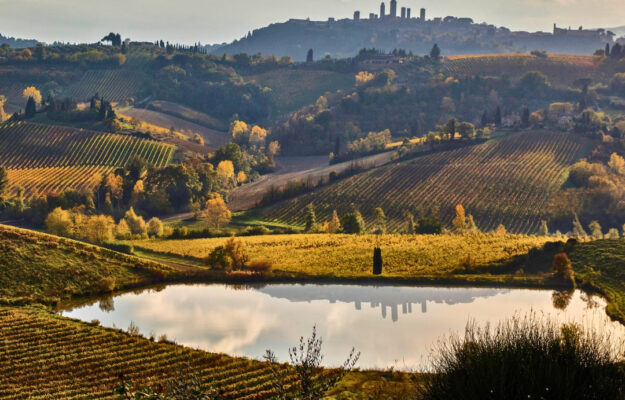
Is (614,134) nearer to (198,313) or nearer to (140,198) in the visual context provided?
(140,198)

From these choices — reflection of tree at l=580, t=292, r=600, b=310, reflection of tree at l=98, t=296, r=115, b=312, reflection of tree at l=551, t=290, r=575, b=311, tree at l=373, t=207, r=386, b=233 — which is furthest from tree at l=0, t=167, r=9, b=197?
reflection of tree at l=580, t=292, r=600, b=310

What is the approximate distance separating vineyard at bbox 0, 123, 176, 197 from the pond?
10406cm

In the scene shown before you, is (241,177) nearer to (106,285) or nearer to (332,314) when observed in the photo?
(106,285)

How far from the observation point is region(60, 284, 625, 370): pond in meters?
48.0

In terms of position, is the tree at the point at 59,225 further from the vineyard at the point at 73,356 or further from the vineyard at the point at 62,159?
the vineyard at the point at 62,159

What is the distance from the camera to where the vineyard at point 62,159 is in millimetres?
164875

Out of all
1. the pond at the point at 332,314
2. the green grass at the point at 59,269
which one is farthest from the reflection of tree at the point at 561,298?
the green grass at the point at 59,269

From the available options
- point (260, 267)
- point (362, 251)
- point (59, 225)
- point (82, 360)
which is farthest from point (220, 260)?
point (59, 225)

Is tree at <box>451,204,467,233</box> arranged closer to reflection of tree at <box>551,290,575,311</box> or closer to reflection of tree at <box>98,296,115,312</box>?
reflection of tree at <box>551,290,575,311</box>

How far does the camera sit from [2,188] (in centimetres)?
14312

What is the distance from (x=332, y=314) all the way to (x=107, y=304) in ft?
68.9

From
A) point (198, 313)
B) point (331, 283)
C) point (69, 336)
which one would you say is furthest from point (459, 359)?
point (331, 283)

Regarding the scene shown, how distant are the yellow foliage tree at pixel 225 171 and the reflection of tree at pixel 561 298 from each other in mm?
115948

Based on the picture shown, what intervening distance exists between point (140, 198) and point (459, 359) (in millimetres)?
129215
